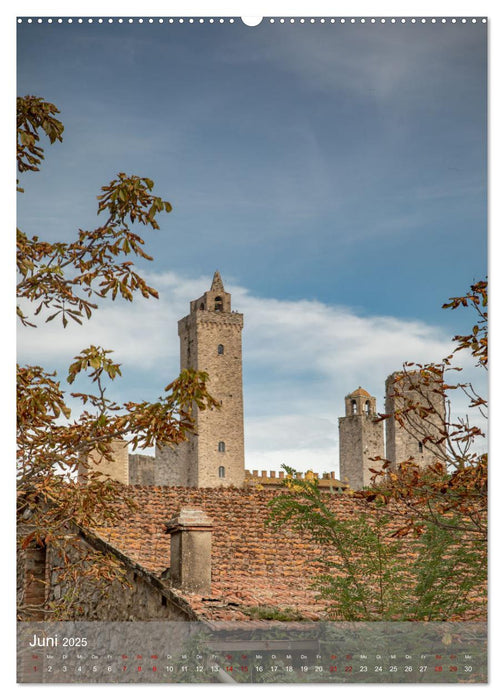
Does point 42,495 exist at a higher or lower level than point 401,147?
lower

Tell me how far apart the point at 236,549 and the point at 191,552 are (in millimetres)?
1559

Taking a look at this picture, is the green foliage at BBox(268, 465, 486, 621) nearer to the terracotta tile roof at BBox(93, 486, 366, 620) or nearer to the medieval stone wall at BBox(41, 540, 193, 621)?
the terracotta tile roof at BBox(93, 486, 366, 620)

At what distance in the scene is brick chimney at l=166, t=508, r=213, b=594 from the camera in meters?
7.14

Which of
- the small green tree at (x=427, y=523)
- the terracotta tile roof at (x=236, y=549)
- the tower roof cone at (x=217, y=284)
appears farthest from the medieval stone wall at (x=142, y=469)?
the tower roof cone at (x=217, y=284)

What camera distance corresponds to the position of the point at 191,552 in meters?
7.25

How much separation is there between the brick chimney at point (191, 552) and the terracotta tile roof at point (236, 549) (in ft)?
0.56

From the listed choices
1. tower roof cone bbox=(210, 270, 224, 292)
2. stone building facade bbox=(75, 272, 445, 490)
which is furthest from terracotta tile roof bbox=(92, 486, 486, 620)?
tower roof cone bbox=(210, 270, 224, 292)

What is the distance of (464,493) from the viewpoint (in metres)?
4.70

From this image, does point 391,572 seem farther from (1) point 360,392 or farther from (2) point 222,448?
(2) point 222,448

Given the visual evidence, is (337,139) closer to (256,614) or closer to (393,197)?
(393,197)

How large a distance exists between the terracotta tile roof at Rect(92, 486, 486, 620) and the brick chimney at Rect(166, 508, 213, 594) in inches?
6.7

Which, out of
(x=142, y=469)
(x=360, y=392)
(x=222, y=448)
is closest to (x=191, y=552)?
(x=360, y=392)

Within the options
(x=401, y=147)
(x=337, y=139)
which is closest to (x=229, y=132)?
(x=337, y=139)
